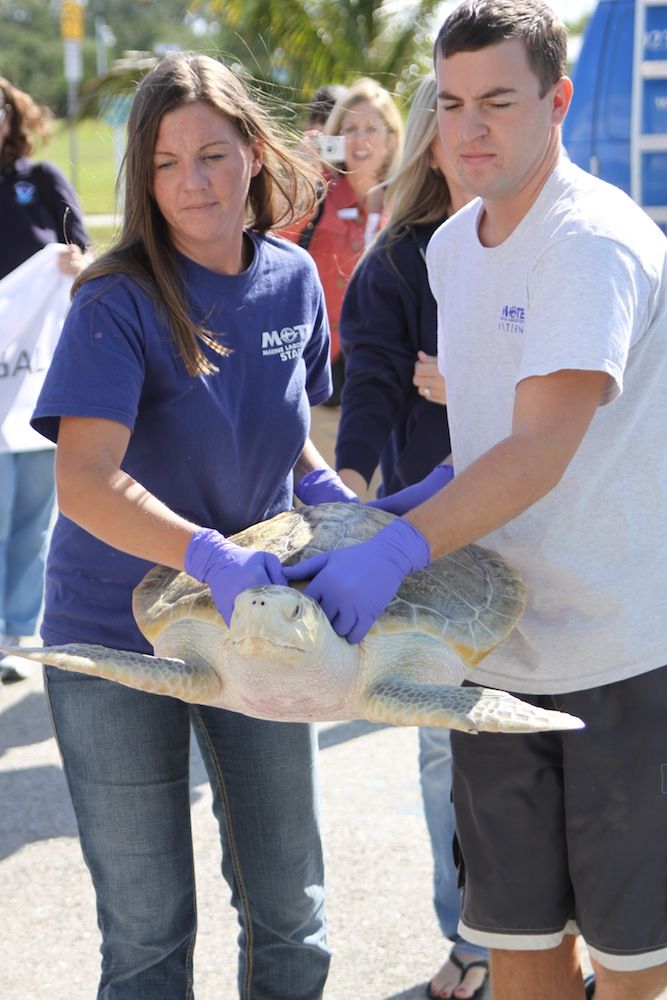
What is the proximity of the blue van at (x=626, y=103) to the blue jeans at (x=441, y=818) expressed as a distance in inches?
169

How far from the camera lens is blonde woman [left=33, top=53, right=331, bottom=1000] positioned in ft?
5.79

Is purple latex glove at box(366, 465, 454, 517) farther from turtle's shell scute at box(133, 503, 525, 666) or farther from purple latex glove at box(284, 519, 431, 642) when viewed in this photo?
purple latex glove at box(284, 519, 431, 642)

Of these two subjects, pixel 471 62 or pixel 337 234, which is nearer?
pixel 471 62

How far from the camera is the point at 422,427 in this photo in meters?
2.77

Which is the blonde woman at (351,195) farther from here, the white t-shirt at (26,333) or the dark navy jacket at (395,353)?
the dark navy jacket at (395,353)

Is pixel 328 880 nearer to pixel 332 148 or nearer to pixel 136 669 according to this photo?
pixel 136 669

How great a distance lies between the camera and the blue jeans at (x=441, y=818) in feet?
8.90

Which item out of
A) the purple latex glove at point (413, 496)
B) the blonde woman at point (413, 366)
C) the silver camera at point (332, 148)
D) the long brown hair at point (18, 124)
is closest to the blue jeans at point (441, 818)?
the blonde woman at point (413, 366)

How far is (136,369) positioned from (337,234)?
2318mm

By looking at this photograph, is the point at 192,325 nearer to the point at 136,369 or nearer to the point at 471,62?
the point at 136,369

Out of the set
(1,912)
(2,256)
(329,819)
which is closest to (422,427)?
(329,819)

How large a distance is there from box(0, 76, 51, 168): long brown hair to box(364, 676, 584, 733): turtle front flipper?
3.48 m

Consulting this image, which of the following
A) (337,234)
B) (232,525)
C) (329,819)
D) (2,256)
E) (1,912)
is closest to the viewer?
(232,525)

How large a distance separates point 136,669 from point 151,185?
813mm
